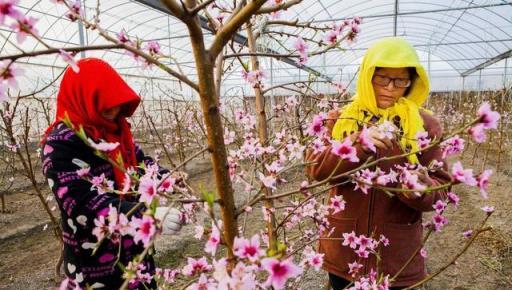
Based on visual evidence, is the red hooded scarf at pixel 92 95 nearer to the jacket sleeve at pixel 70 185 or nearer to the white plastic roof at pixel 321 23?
the jacket sleeve at pixel 70 185

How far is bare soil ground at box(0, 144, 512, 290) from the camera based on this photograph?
3.27 m

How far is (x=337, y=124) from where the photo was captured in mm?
1499

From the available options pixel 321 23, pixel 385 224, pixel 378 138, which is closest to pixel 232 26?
pixel 378 138

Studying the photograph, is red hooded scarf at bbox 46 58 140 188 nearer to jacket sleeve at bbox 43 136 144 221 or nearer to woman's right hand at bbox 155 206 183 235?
jacket sleeve at bbox 43 136 144 221

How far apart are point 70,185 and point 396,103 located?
→ 1317 millimetres

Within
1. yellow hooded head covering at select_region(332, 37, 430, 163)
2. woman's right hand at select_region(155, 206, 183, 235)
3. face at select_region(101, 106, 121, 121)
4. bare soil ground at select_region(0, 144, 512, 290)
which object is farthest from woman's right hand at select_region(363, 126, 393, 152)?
bare soil ground at select_region(0, 144, 512, 290)

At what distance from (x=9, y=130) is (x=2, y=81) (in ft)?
8.95

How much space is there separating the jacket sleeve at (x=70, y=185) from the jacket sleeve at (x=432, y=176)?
1.11m

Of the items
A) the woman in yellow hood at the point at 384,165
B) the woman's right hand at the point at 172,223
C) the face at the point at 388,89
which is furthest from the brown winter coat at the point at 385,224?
the woman's right hand at the point at 172,223

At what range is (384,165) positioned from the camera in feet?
4.97

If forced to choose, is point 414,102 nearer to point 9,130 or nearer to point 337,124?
point 337,124

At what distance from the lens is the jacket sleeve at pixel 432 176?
135 cm

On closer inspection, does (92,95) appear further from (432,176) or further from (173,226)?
(432,176)

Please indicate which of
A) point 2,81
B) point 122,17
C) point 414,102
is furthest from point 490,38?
point 2,81
